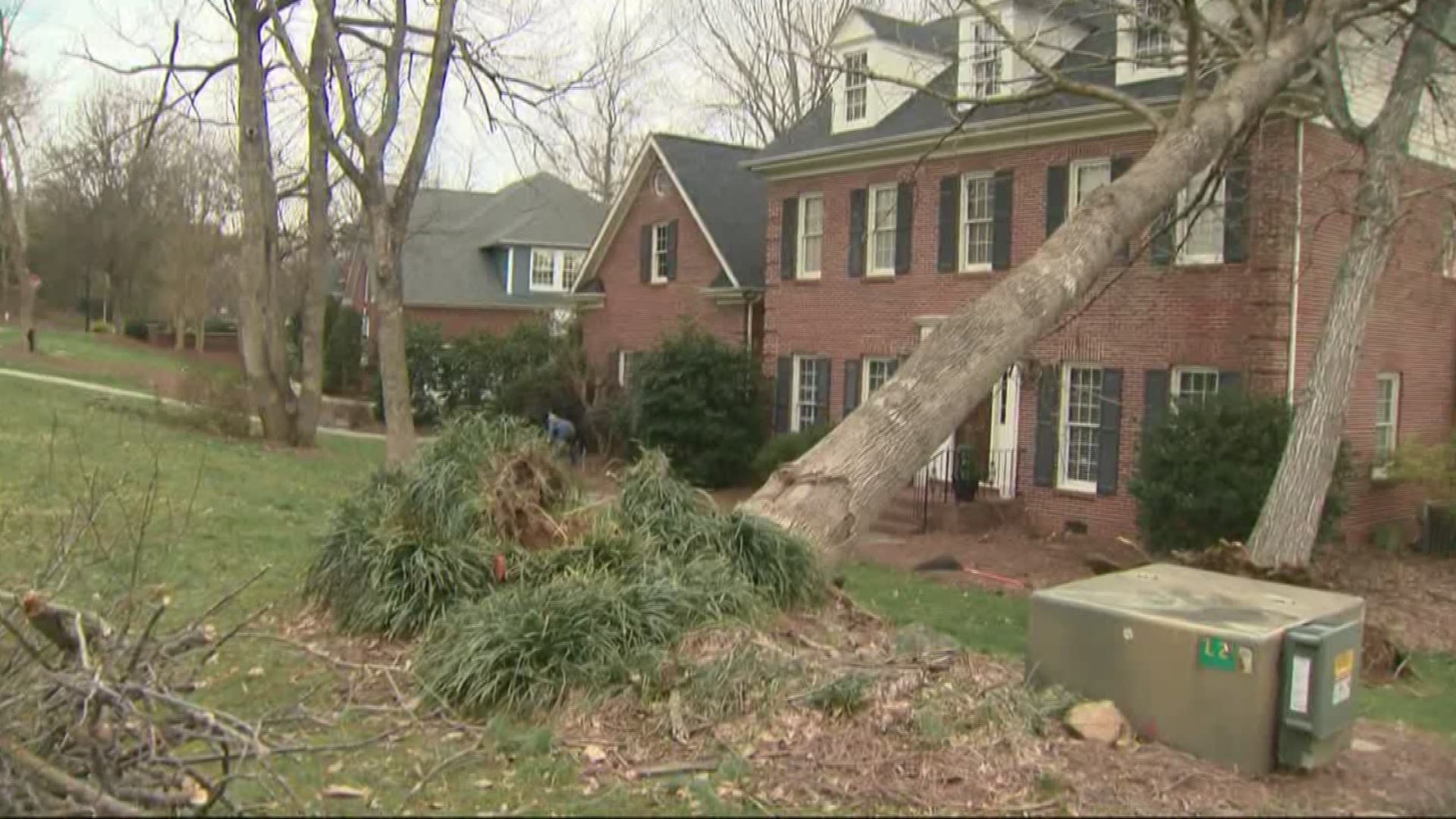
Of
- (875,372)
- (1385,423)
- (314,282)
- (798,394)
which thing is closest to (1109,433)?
(1385,423)

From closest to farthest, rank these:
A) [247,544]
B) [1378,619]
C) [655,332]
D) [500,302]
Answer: [247,544] < [1378,619] < [655,332] < [500,302]

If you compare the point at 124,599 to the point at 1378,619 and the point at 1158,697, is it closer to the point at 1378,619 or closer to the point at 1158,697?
the point at 1158,697

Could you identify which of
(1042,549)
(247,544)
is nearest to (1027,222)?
(1042,549)

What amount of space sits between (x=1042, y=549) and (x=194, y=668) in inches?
501

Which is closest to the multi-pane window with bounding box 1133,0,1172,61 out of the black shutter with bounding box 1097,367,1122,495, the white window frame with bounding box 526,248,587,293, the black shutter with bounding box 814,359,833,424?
the black shutter with bounding box 1097,367,1122,495

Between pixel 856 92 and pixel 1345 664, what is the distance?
18110 mm

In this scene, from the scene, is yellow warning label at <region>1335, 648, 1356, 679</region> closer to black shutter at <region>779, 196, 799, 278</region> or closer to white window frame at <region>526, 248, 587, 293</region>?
black shutter at <region>779, 196, 799, 278</region>

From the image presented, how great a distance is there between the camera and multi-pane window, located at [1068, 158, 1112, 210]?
1759cm

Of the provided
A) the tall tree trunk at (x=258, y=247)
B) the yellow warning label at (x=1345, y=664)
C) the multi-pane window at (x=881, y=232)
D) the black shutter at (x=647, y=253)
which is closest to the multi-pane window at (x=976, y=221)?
the multi-pane window at (x=881, y=232)

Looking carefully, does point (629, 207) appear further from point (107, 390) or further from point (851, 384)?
point (107, 390)

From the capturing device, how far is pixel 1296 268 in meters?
15.7

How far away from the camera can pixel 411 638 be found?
23.5ft

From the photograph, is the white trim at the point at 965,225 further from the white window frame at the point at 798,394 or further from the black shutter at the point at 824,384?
the white window frame at the point at 798,394

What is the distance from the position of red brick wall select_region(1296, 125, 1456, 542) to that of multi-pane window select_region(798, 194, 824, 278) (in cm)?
854
